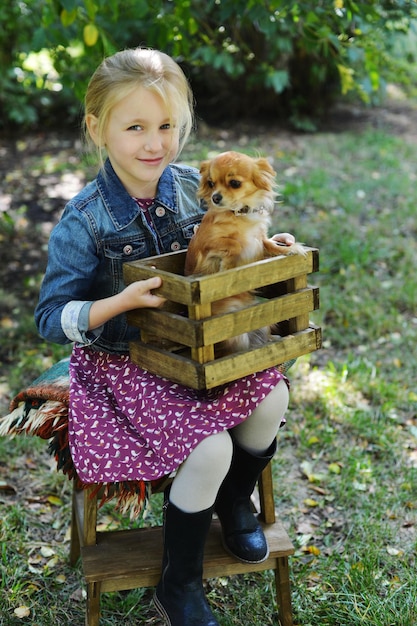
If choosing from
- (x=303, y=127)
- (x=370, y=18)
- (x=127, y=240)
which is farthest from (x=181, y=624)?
(x=303, y=127)

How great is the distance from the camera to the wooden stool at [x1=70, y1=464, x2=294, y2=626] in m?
2.06

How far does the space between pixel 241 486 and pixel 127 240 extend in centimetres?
80

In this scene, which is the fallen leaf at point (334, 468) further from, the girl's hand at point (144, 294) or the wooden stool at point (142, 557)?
the girl's hand at point (144, 294)

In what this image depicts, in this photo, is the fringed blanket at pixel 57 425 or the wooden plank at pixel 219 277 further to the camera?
the fringed blanket at pixel 57 425

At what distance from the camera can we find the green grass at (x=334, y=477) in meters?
2.36

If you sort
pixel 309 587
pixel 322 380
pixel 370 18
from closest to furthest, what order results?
1. pixel 309 587
2. pixel 370 18
3. pixel 322 380

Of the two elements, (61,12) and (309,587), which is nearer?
(309,587)

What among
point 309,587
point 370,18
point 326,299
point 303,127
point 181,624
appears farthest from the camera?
point 303,127

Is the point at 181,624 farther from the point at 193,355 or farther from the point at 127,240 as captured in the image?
the point at 127,240

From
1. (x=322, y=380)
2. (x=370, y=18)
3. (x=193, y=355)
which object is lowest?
(x=322, y=380)

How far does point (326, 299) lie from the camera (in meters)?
4.40

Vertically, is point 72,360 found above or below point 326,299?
above

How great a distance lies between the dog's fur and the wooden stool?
62 centimetres

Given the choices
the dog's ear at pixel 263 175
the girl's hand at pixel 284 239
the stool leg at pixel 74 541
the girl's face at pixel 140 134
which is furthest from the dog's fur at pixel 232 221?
the stool leg at pixel 74 541
